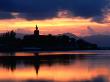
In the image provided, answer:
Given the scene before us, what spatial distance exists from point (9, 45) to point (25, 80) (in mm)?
153894

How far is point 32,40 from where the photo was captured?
186625 millimetres

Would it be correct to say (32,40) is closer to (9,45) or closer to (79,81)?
(9,45)

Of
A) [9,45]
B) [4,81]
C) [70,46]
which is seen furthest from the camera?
[70,46]

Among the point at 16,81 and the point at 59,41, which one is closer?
the point at 16,81

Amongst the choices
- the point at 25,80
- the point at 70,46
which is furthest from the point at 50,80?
the point at 70,46

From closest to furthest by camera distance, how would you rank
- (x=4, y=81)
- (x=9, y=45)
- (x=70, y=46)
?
(x=4, y=81) < (x=9, y=45) < (x=70, y=46)

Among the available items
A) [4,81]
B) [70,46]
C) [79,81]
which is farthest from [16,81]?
[70,46]

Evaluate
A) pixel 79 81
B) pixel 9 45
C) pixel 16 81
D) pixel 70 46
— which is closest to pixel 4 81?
pixel 16 81

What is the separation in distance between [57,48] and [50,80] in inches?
6194

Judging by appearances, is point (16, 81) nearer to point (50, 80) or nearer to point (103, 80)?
point (50, 80)

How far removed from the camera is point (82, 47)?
198875 mm

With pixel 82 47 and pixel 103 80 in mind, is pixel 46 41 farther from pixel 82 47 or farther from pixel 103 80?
pixel 103 80

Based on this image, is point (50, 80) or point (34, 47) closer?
point (50, 80)

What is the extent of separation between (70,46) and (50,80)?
166119 millimetres
